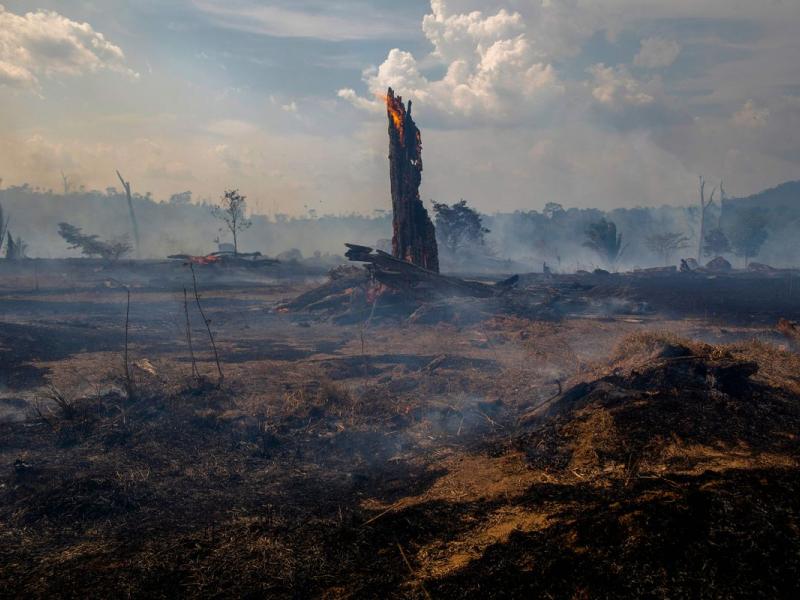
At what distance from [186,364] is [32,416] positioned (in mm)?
4539

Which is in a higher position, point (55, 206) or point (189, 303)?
point (55, 206)

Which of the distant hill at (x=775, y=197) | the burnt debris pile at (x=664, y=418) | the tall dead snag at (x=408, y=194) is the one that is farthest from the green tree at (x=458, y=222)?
the distant hill at (x=775, y=197)

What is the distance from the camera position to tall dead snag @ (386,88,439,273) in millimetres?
25375

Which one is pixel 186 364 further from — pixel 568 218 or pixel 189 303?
pixel 568 218

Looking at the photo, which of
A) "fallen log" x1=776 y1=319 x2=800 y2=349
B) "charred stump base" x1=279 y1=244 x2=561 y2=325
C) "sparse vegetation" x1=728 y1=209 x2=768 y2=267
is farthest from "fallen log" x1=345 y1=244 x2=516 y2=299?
"sparse vegetation" x1=728 y1=209 x2=768 y2=267

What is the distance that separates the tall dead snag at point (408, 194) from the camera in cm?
2538

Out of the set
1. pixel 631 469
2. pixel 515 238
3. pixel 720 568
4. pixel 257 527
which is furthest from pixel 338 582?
pixel 515 238

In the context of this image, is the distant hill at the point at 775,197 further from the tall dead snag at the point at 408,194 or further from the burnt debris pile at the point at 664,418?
the burnt debris pile at the point at 664,418

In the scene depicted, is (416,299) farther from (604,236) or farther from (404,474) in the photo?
(604,236)

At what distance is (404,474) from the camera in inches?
287

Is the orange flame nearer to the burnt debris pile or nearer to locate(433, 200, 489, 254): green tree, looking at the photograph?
the burnt debris pile

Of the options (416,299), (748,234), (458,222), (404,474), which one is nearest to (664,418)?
(404,474)

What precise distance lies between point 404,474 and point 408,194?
66.5 feet

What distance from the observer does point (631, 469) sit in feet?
18.9
